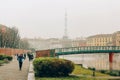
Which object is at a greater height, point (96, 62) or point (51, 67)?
point (51, 67)

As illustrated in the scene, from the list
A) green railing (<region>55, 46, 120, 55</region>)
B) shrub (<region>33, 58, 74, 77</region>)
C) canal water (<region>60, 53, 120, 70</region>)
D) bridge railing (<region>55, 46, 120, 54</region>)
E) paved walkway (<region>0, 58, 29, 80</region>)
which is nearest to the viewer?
shrub (<region>33, 58, 74, 77</region>)

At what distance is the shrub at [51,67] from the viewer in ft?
67.7

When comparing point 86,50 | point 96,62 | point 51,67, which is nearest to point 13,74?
point 51,67

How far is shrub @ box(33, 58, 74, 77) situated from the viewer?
2062 centimetres

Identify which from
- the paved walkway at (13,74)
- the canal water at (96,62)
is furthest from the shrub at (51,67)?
the canal water at (96,62)

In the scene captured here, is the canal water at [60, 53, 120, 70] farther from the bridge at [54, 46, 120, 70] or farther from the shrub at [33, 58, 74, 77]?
the shrub at [33, 58, 74, 77]

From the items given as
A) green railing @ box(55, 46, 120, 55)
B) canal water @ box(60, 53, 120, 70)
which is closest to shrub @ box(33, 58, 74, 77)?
canal water @ box(60, 53, 120, 70)

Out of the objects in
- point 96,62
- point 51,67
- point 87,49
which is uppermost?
point 87,49

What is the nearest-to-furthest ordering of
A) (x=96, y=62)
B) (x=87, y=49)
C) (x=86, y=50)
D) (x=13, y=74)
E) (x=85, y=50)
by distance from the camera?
(x=13, y=74) → (x=85, y=50) → (x=86, y=50) → (x=87, y=49) → (x=96, y=62)

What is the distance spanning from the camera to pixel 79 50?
69375 mm

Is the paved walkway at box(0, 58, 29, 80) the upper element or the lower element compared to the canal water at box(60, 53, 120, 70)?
upper

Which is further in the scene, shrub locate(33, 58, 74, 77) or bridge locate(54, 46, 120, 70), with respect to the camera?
bridge locate(54, 46, 120, 70)

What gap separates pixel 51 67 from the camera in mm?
20672

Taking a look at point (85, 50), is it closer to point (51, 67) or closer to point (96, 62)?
point (96, 62)
